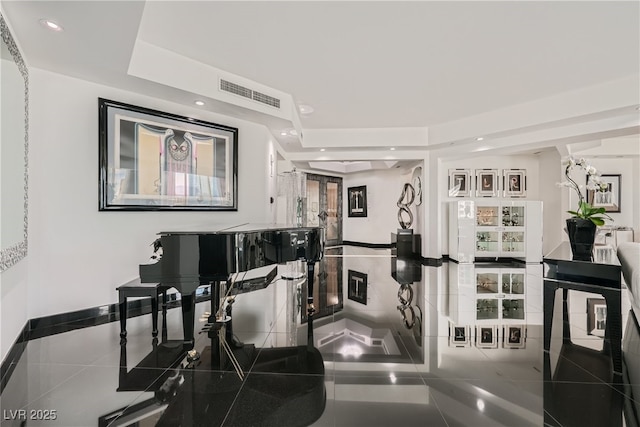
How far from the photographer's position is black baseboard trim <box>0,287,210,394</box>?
224 centimetres

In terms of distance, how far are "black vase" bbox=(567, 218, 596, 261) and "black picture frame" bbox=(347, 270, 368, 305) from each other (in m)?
2.19

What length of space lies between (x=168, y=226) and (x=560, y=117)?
5838mm

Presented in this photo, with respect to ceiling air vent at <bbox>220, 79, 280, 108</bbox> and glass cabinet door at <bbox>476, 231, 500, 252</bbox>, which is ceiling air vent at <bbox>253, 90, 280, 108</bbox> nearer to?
ceiling air vent at <bbox>220, 79, 280, 108</bbox>

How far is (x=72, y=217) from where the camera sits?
298 cm

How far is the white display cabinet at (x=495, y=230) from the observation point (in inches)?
258

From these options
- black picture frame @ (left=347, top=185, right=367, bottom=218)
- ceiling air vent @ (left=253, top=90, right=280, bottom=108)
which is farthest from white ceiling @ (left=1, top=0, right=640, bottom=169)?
black picture frame @ (left=347, top=185, right=367, bottom=218)

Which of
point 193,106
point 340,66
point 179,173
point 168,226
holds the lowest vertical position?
point 168,226

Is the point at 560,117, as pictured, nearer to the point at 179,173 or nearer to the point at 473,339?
the point at 473,339

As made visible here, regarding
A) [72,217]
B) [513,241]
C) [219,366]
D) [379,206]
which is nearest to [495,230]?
[513,241]

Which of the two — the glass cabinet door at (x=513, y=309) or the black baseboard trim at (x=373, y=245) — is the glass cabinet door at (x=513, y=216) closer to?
the black baseboard trim at (x=373, y=245)

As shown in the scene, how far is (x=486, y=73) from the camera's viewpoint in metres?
3.69

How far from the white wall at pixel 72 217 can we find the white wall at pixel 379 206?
23.4 ft

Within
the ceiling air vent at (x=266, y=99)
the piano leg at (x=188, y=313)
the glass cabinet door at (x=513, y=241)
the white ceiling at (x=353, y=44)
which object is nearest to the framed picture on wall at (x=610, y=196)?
the glass cabinet door at (x=513, y=241)

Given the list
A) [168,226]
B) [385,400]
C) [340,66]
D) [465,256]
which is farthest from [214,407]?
[465,256]
